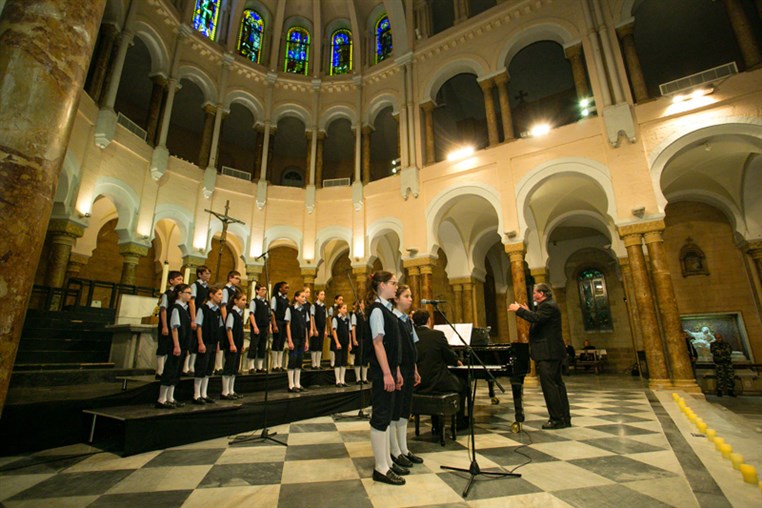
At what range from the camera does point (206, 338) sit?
5.24m

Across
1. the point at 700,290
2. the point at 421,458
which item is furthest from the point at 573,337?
the point at 421,458

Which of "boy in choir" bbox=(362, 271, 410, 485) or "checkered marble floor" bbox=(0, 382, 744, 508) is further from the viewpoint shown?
"boy in choir" bbox=(362, 271, 410, 485)

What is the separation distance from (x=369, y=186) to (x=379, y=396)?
12.1 meters

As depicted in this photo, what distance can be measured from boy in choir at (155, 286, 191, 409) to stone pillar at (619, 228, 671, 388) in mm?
9596

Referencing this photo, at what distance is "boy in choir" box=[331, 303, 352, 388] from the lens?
761 cm

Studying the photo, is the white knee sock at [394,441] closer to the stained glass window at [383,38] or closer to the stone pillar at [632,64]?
the stone pillar at [632,64]

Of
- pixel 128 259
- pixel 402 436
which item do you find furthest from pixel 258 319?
pixel 128 259

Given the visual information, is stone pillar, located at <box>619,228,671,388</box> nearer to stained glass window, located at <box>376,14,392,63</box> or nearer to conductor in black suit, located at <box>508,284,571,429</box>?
conductor in black suit, located at <box>508,284,571,429</box>

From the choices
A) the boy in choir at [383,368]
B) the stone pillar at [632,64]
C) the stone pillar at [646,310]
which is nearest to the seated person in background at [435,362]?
the boy in choir at [383,368]

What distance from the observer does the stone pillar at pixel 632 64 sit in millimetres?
10021

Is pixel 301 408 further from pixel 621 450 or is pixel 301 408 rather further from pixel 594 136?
pixel 594 136

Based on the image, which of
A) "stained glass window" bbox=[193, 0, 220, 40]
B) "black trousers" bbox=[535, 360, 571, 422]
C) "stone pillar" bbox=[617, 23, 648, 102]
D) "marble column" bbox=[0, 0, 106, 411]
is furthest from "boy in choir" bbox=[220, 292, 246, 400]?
"stained glass window" bbox=[193, 0, 220, 40]

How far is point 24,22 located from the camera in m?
2.02

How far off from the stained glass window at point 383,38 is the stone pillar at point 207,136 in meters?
7.27
